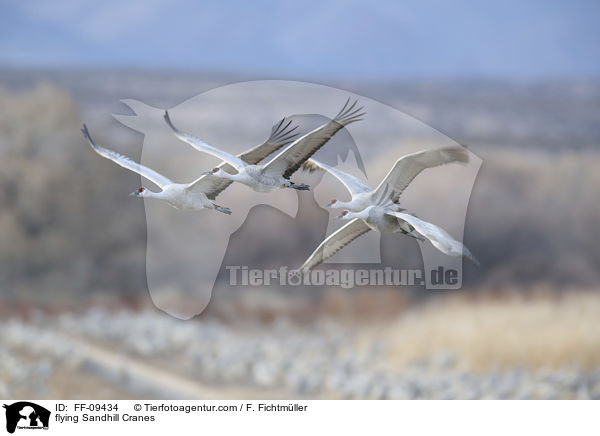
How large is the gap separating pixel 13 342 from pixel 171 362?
1.48 metres

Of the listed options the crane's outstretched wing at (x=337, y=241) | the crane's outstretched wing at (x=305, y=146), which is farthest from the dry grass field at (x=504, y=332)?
the crane's outstretched wing at (x=305, y=146)

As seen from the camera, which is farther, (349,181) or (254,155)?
(254,155)

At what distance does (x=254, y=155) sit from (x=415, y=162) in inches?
36.1

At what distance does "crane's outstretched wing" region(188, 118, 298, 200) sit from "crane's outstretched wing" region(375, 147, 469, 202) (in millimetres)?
567

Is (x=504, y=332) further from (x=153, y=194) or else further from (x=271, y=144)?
(x=153, y=194)

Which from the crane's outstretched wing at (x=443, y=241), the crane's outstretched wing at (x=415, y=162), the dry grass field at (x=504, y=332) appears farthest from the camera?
the dry grass field at (x=504, y=332)

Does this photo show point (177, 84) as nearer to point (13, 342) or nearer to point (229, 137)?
point (229, 137)

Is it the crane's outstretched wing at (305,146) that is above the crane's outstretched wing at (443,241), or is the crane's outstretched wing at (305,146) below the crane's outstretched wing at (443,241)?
above

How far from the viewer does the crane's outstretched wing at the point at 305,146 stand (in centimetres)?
407

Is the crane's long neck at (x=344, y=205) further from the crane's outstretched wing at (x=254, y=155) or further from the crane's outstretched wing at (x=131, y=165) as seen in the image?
the crane's outstretched wing at (x=131, y=165)

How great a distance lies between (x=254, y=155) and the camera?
451 centimetres
